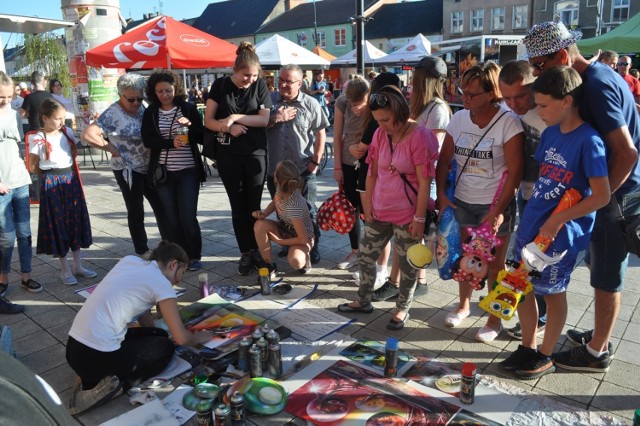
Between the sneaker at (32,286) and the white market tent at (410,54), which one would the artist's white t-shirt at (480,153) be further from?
the white market tent at (410,54)

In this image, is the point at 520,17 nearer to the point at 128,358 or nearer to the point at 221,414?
the point at 128,358

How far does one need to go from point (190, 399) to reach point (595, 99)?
261 centimetres

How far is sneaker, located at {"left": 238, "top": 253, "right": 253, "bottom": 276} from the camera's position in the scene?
452 cm

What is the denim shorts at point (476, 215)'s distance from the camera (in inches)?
123

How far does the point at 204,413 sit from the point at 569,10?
36.6 meters

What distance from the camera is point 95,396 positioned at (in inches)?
104

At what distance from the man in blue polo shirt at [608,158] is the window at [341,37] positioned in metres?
44.6

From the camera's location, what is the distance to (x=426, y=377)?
2.85 m

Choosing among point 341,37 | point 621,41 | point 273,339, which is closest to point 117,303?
point 273,339

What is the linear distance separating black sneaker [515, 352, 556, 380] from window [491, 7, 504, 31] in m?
37.5

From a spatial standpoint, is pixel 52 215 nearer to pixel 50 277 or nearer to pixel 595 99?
pixel 50 277

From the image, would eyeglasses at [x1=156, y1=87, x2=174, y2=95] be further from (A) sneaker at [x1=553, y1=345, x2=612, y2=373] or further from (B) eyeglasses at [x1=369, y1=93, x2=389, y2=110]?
(A) sneaker at [x1=553, y1=345, x2=612, y2=373]

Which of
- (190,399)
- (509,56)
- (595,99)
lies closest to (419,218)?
(595,99)

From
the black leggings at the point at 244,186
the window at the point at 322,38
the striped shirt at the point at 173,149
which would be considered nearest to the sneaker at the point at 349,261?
the black leggings at the point at 244,186
